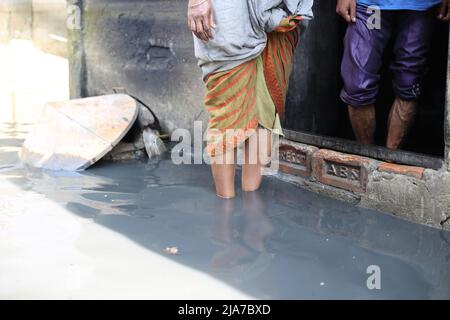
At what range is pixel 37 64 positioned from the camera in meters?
6.89

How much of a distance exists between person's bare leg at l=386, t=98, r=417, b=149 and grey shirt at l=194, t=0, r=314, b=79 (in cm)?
69

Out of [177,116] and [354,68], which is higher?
[354,68]

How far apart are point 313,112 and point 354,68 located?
0.78 metres

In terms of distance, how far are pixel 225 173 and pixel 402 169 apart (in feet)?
3.02

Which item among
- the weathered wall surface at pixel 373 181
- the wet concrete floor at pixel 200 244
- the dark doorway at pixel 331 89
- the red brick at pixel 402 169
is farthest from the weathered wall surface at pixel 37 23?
the red brick at pixel 402 169

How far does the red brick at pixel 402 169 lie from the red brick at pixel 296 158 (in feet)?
1.63

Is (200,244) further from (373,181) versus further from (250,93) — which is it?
(373,181)

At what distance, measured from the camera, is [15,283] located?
2.17 meters

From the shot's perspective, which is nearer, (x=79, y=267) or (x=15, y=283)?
(x=15, y=283)

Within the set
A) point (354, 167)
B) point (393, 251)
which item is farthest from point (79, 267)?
point (354, 167)
